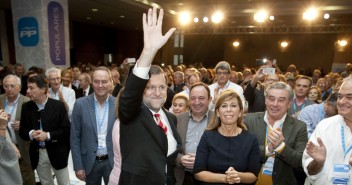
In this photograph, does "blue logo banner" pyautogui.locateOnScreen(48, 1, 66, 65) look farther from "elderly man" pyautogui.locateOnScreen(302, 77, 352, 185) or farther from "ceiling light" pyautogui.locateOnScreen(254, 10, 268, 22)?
"ceiling light" pyautogui.locateOnScreen(254, 10, 268, 22)

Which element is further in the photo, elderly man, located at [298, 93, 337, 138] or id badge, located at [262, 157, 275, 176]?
elderly man, located at [298, 93, 337, 138]

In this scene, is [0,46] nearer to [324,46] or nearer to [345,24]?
[345,24]

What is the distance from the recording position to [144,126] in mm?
1312

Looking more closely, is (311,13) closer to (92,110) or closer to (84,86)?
(84,86)

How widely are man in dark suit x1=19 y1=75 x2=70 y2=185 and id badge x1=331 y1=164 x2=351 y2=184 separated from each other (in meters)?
2.40

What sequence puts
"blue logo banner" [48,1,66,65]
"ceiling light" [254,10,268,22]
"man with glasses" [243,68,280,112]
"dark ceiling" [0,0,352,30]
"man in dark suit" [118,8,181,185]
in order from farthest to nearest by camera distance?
"ceiling light" [254,10,268,22]
"dark ceiling" [0,0,352,30]
"blue logo banner" [48,1,66,65]
"man with glasses" [243,68,280,112]
"man in dark suit" [118,8,181,185]

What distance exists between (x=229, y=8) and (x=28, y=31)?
Answer: 25.3 ft

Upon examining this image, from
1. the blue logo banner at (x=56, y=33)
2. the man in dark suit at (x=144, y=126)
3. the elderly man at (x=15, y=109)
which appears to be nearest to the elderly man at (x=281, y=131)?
the man in dark suit at (x=144, y=126)

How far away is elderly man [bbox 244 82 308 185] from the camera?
77.8 inches

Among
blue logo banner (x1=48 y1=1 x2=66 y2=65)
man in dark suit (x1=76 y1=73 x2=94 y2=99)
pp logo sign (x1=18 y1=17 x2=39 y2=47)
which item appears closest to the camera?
man in dark suit (x1=76 y1=73 x2=94 y2=99)

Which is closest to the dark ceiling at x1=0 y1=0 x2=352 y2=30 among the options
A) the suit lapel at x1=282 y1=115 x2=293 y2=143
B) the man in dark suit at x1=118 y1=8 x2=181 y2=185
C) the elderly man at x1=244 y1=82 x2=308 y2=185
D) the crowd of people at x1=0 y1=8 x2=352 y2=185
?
the crowd of people at x1=0 y1=8 x2=352 y2=185

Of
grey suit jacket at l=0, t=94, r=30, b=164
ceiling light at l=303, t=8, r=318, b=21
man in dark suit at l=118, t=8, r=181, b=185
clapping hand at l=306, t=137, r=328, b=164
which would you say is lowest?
grey suit jacket at l=0, t=94, r=30, b=164

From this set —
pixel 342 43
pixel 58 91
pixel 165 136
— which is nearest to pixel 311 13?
pixel 342 43

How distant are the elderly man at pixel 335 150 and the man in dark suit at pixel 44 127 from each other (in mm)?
2268
